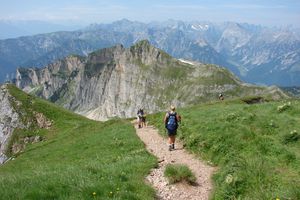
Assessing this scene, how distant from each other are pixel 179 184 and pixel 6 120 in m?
64.6

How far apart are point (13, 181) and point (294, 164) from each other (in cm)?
1336

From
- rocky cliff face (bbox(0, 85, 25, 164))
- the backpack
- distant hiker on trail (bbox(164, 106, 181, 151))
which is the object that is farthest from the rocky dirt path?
rocky cliff face (bbox(0, 85, 25, 164))

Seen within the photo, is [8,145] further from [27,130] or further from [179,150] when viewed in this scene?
[179,150]

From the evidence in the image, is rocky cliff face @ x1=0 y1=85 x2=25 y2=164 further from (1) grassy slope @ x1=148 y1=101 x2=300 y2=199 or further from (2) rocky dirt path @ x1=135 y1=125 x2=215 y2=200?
(2) rocky dirt path @ x1=135 y1=125 x2=215 y2=200

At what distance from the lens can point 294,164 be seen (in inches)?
818

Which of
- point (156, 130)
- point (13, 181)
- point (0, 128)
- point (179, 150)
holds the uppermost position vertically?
point (13, 181)

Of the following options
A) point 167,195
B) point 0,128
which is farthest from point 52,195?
point 0,128

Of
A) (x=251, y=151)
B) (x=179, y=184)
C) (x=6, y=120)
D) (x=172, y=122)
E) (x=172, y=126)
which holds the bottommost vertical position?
(x=6, y=120)

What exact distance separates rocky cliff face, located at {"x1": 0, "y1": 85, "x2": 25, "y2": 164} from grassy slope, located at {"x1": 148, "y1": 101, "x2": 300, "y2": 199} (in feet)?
145

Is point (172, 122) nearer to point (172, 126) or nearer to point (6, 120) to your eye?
point (172, 126)

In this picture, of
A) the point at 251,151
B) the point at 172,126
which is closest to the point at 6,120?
the point at 172,126

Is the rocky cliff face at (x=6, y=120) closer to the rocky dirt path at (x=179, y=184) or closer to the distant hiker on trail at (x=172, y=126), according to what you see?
the distant hiker on trail at (x=172, y=126)

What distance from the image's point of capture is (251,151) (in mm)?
23156

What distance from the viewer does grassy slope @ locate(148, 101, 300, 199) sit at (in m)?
16.8
